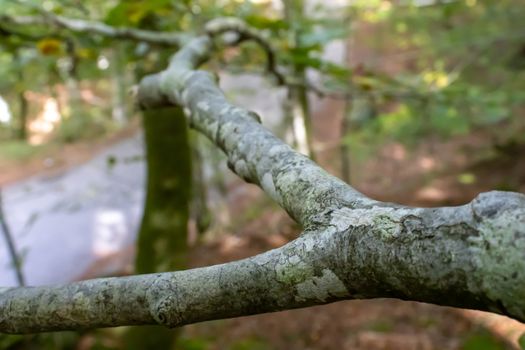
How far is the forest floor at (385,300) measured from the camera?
511 centimetres

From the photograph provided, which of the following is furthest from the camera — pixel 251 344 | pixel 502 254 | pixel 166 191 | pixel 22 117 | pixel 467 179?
pixel 22 117

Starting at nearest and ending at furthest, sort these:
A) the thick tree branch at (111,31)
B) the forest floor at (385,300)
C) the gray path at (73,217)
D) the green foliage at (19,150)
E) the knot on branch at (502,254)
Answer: the knot on branch at (502,254)
the thick tree branch at (111,31)
the forest floor at (385,300)
the gray path at (73,217)
the green foliage at (19,150)

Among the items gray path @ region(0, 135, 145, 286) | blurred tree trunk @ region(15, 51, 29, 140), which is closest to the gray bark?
gray path @ region(0, 135, 145, 286)

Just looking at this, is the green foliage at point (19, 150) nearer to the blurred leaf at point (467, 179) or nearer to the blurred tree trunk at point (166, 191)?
the blurred leaf at point (467, 179)

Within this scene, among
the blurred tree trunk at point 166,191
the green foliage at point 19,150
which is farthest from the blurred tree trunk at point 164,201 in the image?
the green foliage at point 19,150

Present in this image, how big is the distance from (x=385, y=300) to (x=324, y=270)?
567 cm

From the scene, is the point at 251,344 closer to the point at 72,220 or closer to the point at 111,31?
the point at 111,31

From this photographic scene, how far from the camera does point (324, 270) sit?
88 cm

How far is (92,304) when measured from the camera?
39.4 inches

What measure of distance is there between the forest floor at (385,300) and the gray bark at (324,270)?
123 cm

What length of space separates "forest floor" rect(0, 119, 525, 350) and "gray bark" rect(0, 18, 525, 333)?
123cm

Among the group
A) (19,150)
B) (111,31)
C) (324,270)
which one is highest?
(111,31)

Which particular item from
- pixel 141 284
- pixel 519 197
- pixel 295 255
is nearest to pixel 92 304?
pixel 141 284

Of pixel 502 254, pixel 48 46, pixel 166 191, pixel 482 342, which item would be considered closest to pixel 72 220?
pixel 166 191
